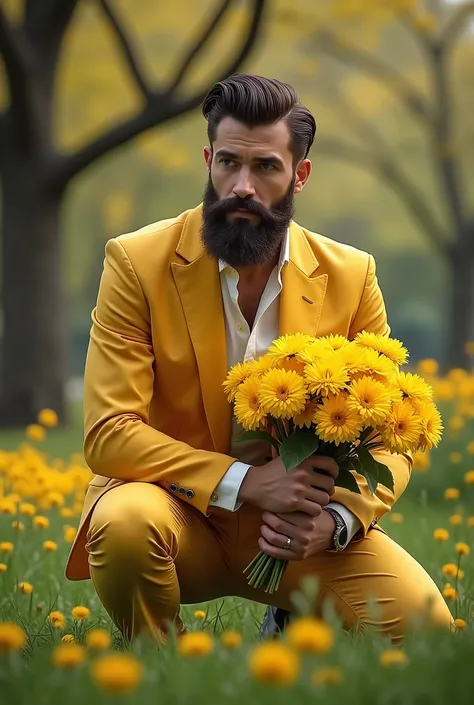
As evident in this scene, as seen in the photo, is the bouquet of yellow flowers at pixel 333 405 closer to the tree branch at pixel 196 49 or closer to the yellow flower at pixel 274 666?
the yellow flower at pixel 274 666

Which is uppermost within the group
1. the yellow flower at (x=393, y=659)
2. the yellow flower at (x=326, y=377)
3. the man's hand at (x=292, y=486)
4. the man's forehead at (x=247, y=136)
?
the man's forehead at (x=247, y=136)

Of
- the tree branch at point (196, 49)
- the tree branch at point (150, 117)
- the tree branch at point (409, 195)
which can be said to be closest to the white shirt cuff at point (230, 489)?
the tree branch at point (150, 117)

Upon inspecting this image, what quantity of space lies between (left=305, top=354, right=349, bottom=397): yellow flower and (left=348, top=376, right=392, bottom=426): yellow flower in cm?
4

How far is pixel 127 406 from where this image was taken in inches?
136

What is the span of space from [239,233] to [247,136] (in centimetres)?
31

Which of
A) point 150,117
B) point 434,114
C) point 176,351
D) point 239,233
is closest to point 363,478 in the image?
point 176,351

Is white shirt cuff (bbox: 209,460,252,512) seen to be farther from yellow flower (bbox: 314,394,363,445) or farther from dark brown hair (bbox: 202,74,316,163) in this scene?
dark brown hair (bbox: 202,74,316,163)

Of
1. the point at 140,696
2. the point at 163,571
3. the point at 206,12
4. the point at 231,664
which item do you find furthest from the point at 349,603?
the point at 206,12

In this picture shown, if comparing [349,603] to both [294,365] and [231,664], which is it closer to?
[294,365]

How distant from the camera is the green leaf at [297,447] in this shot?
10.5 feet

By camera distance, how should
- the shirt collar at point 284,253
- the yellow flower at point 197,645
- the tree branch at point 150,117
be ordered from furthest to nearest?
the tree branch at point 150,117 → the shirt collar at point 284,253 → the yellow flower at point 197,645

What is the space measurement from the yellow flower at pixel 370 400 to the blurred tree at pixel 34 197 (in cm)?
688

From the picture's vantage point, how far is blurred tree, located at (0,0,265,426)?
1012 cm

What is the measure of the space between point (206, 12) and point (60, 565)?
1467cm
